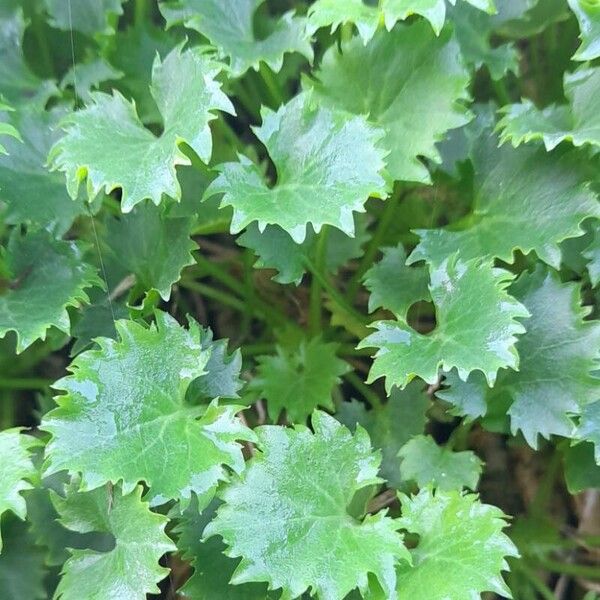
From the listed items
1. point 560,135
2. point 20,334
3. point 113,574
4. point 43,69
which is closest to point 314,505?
point 113,574

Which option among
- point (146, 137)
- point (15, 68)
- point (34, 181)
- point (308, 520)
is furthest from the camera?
point (15, 68)

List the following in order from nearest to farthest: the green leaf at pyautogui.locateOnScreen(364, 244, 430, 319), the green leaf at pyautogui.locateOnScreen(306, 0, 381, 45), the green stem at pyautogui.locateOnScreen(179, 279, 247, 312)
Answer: the green leaf at pyautogui.locateOnScreen(306, 0, 381, 45), the green leaf at pyautogui.locateOnScreen(364, 244, 430, 319), the green stem at pyautogui.locateOnScreen(179, 279, 247, 312)

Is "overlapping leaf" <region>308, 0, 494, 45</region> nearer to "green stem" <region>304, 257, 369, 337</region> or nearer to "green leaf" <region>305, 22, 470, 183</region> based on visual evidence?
"green leaf" <region>305, 22, 470, 183</region>

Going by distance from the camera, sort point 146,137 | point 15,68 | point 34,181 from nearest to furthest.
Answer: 1. point 146,137
2. point 34,181
3. point 15,68

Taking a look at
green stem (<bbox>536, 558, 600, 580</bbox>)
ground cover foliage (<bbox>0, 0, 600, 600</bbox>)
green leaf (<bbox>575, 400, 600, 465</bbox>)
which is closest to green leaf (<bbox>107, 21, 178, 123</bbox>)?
ground cover foliage (<bbox>0, 0, 600, 600</bbox>)

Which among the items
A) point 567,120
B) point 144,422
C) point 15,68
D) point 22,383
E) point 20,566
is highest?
point 15,68

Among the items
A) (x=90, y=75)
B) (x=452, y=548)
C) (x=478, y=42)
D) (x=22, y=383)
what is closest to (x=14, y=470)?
(x=22, y=383)

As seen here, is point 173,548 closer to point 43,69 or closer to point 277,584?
point 277,584

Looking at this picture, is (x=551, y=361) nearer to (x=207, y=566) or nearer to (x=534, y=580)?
(x=534, y=580)
